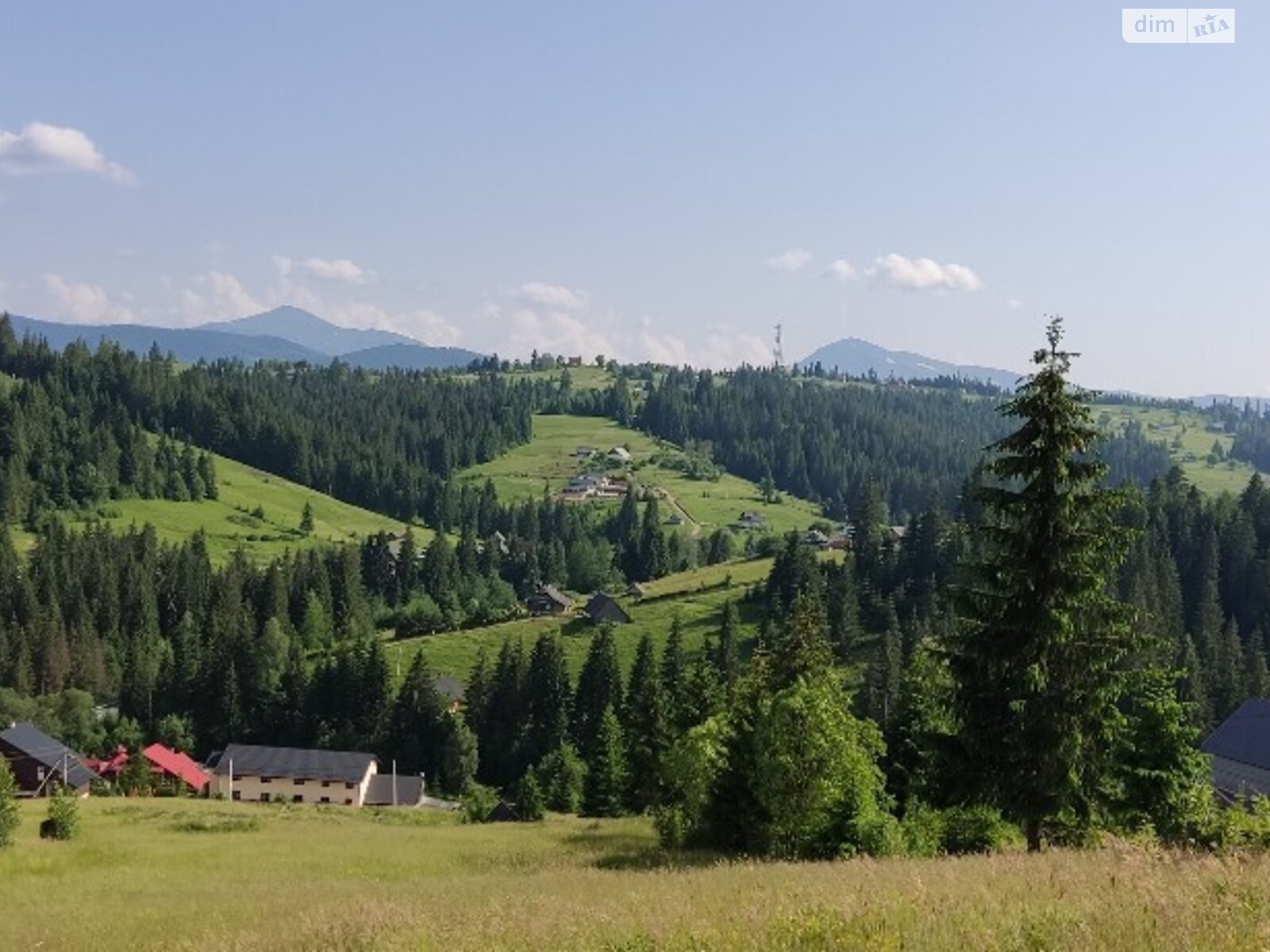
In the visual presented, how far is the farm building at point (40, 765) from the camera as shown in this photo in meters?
87.2

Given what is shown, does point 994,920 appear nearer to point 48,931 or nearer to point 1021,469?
point 1021,469

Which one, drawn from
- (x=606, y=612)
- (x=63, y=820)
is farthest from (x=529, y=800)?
(x=606, y=612)

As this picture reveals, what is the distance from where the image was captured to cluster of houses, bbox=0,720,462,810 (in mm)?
96312

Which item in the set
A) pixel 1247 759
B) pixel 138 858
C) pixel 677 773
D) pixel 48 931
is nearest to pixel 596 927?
pixel 48 931

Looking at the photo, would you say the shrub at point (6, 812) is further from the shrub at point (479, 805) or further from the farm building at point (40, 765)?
the farm building at point (40, 765)

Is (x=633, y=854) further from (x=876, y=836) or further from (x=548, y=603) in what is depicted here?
(x=548, y=603)

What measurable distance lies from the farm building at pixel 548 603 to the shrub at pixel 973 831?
130750 millimetres

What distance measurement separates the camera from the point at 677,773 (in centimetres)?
4081

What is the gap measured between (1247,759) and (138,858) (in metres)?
67.7

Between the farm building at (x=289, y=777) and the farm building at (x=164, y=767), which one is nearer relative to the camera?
the farm building at (x=164, y=767)

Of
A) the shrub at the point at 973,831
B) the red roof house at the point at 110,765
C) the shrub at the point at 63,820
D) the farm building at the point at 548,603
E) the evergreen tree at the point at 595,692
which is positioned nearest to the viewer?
the shrub at the point at 973,831

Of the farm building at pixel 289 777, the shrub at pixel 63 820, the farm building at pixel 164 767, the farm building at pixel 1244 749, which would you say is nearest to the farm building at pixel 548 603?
the farm building at pixel 289 777

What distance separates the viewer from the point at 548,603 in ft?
539

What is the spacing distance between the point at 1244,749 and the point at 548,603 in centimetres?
10476
